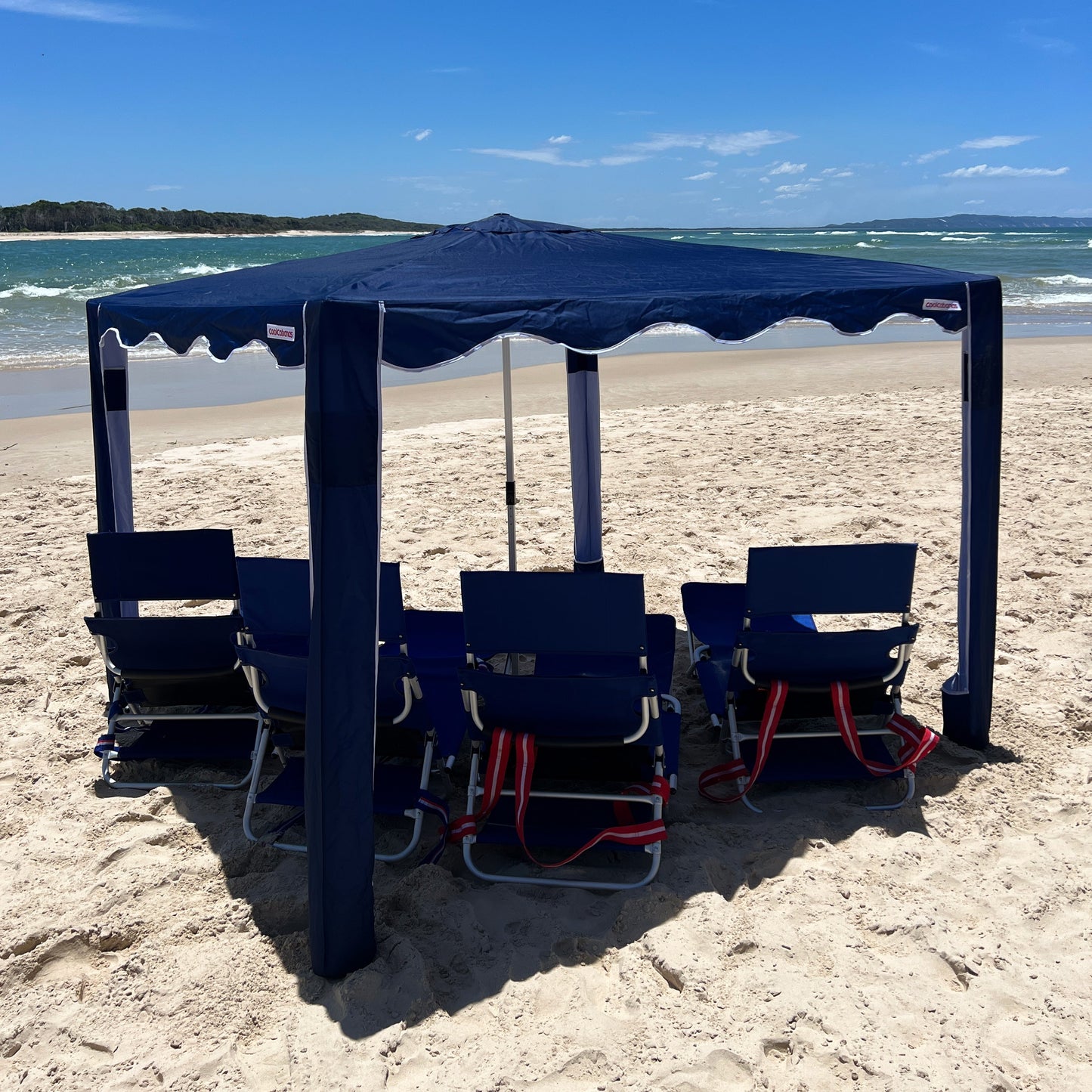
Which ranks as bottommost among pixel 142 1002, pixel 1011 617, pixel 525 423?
pixel 142 1002

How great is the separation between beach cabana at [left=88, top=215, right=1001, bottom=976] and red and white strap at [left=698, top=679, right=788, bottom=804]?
0.84 m

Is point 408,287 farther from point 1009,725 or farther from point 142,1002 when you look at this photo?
point 1009,725

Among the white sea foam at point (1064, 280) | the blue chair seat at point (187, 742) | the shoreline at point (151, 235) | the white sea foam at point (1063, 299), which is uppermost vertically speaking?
the shoreline at point (151, 235)

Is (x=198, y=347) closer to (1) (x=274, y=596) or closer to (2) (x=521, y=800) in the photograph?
(1) (x=274, y=596)

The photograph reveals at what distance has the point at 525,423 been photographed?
1099 cm

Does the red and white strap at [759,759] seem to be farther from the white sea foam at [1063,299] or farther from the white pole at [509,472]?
the white sea foam at [1063,299]

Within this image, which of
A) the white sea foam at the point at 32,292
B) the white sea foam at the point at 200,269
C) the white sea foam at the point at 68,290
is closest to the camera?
the white sea foam at the point at 68,290

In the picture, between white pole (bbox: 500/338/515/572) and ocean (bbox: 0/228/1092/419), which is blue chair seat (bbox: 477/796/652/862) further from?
ocean (bbox: 0/228/1092/419)

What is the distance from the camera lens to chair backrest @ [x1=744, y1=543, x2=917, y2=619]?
3787 millimetres

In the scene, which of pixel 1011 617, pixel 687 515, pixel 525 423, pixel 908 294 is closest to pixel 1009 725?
pixel 1011 617

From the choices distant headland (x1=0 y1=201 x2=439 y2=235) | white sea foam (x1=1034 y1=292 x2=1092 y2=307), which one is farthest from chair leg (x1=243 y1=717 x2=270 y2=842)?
distant headland (x1=0 y1=201 x2=439 y2=235)

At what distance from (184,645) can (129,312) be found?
1.28 meters

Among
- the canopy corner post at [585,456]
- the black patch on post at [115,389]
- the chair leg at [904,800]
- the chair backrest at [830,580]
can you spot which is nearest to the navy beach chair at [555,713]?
the chair backrest at [830,580]

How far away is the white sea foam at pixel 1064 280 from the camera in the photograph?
31.2 metres
